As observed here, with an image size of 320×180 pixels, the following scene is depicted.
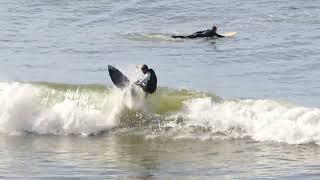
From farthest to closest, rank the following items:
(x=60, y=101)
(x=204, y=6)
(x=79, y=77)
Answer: (x=204, y=6) < (x=79, y=77) < (x=60, y=101)

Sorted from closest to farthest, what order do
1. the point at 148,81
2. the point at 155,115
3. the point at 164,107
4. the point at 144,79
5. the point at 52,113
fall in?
the point at 148,81, the point at 144,79, the point at 155,115, the point at 52,113, the point at 164,107

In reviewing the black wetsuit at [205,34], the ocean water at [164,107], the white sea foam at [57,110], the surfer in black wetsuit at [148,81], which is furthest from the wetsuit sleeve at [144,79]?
the black wetsuit at [205,34]

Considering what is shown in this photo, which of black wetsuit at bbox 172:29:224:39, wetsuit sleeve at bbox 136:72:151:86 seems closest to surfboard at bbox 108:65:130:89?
wetsuit sleeve at bbox 136:72:151:86

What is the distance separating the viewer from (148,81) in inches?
715

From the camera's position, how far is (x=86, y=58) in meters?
29.1

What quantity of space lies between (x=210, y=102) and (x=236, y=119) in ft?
4.19

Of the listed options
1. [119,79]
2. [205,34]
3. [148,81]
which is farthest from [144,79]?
[205,34]

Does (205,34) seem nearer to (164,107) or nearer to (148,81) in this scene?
(164,107)

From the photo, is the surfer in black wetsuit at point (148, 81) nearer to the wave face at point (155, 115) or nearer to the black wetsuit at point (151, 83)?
the black wetsuit at point (151, 83)

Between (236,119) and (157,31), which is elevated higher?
(157,31)

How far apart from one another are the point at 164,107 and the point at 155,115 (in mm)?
Result: 563

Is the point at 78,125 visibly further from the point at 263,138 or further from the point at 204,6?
the point at 204,6

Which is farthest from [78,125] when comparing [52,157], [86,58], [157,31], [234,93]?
[157,31]

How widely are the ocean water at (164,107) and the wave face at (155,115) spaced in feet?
0.09
